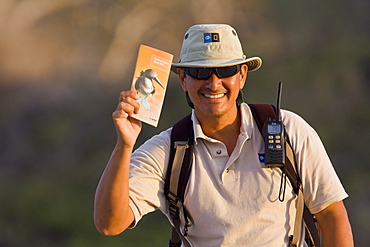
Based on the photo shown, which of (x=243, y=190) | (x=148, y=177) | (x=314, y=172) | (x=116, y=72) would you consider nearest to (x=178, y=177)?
(x=148, y=177)

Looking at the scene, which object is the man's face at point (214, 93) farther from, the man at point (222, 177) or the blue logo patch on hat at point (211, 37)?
the blue logo patch on hat at point (211, 37)

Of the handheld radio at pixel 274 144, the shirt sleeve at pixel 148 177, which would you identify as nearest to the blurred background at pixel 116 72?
the shirt sleeve at pixel 148 177

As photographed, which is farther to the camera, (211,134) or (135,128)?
(211,134)

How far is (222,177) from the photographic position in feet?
10.4

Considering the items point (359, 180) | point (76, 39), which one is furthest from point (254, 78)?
point (76, 39)

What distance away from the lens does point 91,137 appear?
35.1ft

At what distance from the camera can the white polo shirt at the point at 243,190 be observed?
3.12 metres

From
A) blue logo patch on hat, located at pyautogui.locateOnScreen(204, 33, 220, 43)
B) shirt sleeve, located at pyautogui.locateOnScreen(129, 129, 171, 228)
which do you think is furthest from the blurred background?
blue logo patch on hat, located at pyautogui.locateOnScreen(204, 33, 220, 43)

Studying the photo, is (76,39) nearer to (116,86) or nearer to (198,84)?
(116,86)

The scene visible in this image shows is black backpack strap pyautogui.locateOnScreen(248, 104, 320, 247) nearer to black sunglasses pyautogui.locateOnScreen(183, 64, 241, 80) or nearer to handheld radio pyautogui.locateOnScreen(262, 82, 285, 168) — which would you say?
handheld radio pyautogui.locateOnScreen(262, 82, 285, 168)

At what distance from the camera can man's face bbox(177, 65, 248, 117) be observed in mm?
3229

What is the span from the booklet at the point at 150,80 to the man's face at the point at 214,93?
30cm

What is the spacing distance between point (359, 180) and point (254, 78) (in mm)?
2248

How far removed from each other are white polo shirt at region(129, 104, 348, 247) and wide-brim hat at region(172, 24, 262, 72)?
36 cm
